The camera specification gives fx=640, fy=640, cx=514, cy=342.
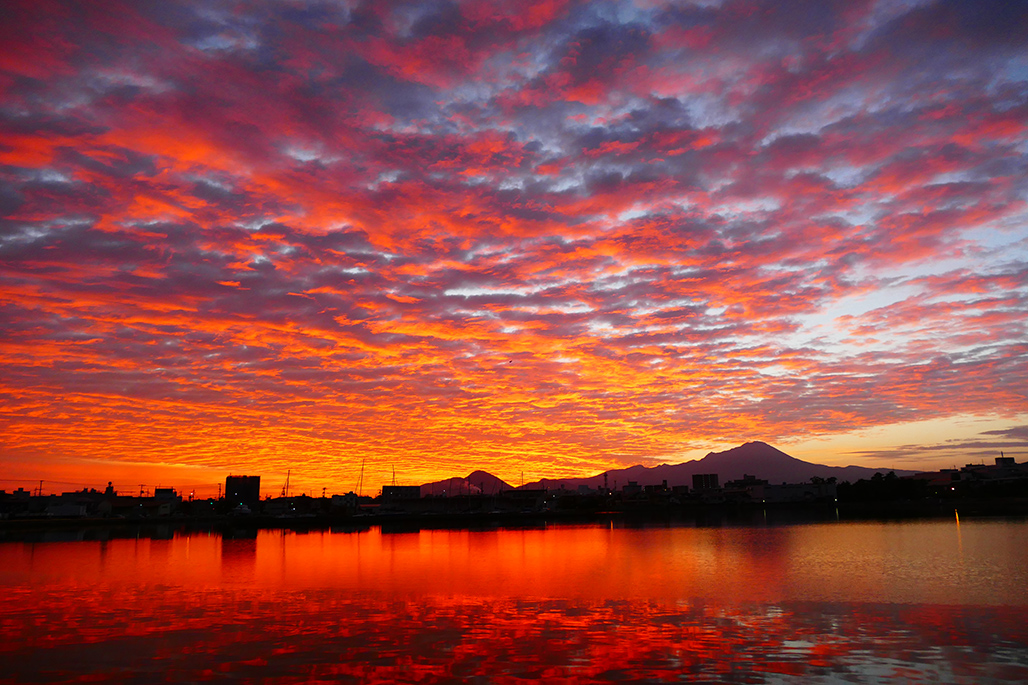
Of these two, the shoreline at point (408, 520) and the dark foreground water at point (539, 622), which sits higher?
the dark foreground water at point (539, 622)

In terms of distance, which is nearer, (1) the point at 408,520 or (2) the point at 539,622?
(2) the point at 539,622

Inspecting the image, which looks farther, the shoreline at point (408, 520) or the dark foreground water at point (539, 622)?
the shoreline at point (408, 520)

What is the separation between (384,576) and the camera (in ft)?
161

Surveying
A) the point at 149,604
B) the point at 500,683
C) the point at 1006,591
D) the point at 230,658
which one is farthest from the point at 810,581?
the point at 149,604

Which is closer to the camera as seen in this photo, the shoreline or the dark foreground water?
the dark foreground water

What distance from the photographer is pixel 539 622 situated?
92.3 ft

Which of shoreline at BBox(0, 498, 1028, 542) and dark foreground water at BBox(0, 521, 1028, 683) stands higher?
dark foreground water at BBox(0, 521, 1028, 683)

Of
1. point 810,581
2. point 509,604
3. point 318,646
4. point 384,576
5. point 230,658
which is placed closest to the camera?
point 230,658

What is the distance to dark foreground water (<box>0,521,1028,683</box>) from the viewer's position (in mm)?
20219

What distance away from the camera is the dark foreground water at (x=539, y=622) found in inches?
796

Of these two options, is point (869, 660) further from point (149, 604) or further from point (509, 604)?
point (149, 604)

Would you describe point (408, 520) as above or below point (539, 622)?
below

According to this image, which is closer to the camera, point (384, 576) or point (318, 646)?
point (318, 646)

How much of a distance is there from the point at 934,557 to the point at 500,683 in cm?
4877
